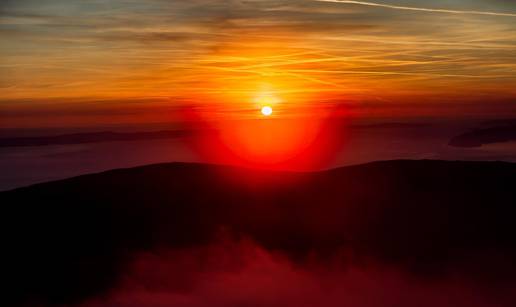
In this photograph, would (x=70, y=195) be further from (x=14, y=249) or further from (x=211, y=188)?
(x=211, y=188)

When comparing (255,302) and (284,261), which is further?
(284,261)

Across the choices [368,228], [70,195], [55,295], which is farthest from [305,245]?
[70,195]

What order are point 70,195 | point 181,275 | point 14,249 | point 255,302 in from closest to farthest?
point 255,302 → point 181,275 → point 14,249 → point 70,195

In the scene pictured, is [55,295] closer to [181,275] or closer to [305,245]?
[181,275]

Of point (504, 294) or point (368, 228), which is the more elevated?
point (368, 228)

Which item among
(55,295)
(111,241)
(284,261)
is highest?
(111,241)

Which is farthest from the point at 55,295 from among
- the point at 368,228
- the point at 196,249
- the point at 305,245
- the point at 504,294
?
the point at 504,294

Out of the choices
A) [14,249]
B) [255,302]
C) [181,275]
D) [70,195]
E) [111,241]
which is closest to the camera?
[255,302]
